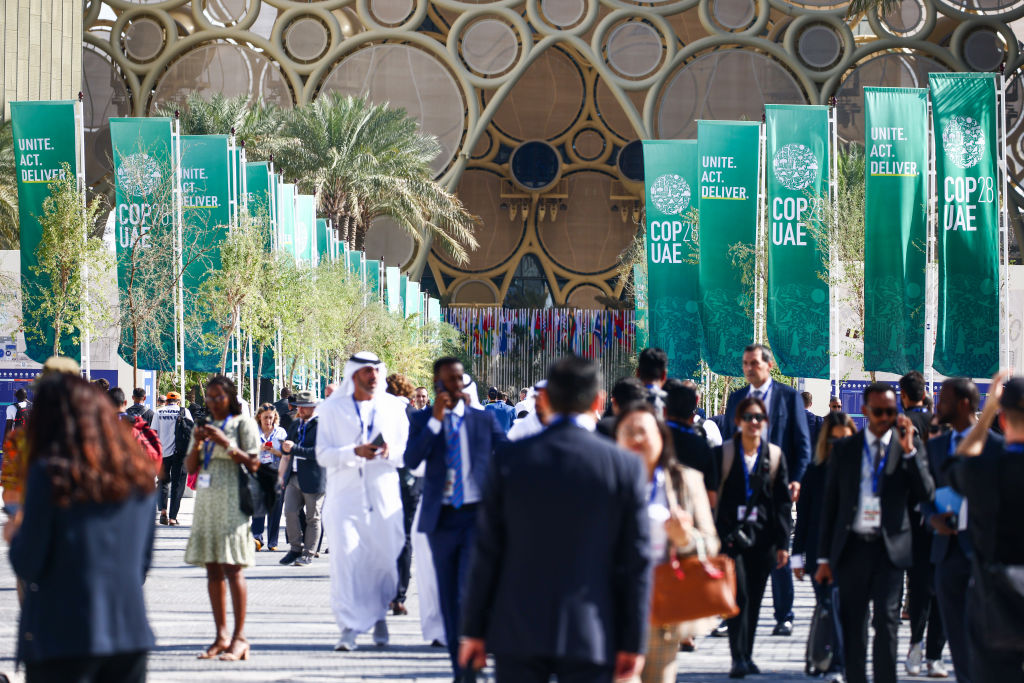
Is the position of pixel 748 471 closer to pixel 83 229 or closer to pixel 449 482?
pixel 449 482

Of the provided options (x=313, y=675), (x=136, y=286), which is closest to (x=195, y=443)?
(x=313, y=675)

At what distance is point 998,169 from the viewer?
18109 millimetres

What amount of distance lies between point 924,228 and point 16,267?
19.3m

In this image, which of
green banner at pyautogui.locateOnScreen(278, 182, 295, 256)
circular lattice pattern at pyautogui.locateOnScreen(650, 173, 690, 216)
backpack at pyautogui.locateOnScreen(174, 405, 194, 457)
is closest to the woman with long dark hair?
backpack at pyautogui.locateOnScreen(174, 405, 194, 457)

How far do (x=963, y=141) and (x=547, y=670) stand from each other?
14058mm

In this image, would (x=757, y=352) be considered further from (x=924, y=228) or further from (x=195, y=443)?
(x=924, y=228)

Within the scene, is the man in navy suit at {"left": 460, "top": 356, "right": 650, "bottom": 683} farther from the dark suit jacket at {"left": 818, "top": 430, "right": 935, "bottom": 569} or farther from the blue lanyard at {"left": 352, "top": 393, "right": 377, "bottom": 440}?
the blue lanyard at {"left": 352, "top": 393, "right": 377, "bottom": 440}

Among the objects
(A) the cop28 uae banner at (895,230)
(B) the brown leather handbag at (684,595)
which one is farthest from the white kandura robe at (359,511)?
(A) the cop28 uae banner at (895,230)

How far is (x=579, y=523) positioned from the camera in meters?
4.09

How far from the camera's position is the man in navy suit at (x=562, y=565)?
4066 mm

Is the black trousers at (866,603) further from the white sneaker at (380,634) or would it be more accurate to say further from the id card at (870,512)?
the white sneaker at (380,634)

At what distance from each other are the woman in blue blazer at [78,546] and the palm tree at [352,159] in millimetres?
37487

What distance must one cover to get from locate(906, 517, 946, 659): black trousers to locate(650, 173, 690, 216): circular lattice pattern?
16.4 metres

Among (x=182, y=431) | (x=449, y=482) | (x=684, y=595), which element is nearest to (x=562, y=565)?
(x=684, y=595)
